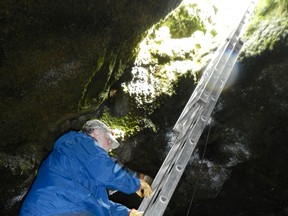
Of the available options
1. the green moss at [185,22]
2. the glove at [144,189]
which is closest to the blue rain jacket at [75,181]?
the glove at [144,189]

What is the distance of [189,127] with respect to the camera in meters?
4.36

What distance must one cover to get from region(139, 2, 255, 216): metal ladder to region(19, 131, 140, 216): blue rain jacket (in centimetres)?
45

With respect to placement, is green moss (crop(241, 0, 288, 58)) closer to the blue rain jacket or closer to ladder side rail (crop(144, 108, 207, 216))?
ladder side rail (crop(144, 108, 207, 216))

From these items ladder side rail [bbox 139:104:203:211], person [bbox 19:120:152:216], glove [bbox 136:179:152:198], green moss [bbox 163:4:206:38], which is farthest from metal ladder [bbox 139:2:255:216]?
green moss [bbox 163:4:206:38]

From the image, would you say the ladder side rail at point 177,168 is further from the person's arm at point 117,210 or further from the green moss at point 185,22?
the green moss at point 185,22

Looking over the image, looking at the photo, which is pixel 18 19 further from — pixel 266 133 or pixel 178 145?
pixel 266 133

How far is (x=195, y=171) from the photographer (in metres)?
7.29

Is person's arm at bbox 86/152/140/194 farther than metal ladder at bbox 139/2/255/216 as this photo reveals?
No

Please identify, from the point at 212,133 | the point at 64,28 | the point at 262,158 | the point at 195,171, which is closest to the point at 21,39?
the point at 64,28

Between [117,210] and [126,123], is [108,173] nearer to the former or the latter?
[117,210]

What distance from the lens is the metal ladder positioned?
387cm

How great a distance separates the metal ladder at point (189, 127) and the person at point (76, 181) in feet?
1.38

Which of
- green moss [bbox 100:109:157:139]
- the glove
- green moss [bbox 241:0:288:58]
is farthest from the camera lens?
green moss [bbox 100:109:157:139]

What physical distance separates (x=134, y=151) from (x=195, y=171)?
5.71 ft
